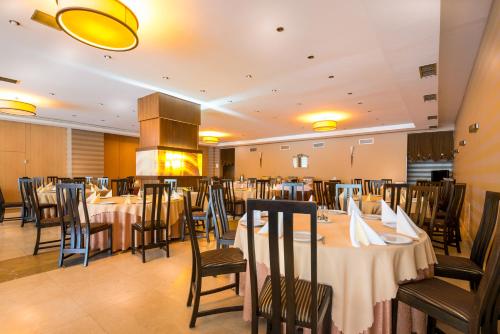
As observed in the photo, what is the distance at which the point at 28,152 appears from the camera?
9250mm

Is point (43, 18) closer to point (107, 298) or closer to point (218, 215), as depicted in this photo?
point (218, 215)

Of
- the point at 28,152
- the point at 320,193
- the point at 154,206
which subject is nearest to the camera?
the point at 154,206

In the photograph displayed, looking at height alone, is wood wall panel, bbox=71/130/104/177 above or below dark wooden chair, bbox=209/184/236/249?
above

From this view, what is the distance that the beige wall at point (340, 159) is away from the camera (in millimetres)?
10288

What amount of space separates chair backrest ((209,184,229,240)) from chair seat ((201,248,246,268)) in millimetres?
540

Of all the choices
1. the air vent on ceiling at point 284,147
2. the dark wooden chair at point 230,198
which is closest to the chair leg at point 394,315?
the dark wooden chair at point 230,198

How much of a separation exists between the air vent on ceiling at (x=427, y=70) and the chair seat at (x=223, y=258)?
4038 millimetres

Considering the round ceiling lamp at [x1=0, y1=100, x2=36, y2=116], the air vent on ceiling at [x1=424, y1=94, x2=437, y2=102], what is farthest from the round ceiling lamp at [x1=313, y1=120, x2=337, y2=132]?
the round ceiling lamp at [x1=0, y1=100, x2=36, y2=116]

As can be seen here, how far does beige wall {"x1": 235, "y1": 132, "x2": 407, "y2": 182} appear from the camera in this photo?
10.3 m

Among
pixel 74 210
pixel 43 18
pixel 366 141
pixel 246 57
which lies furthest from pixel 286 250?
pixel 366 141

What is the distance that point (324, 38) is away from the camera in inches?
137

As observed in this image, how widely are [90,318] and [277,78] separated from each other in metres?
4.56

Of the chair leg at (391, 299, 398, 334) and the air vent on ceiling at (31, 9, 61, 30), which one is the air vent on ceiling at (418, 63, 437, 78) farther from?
the air vent on ceiling at (31, 9, 61, 30)

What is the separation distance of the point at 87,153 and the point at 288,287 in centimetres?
1173
